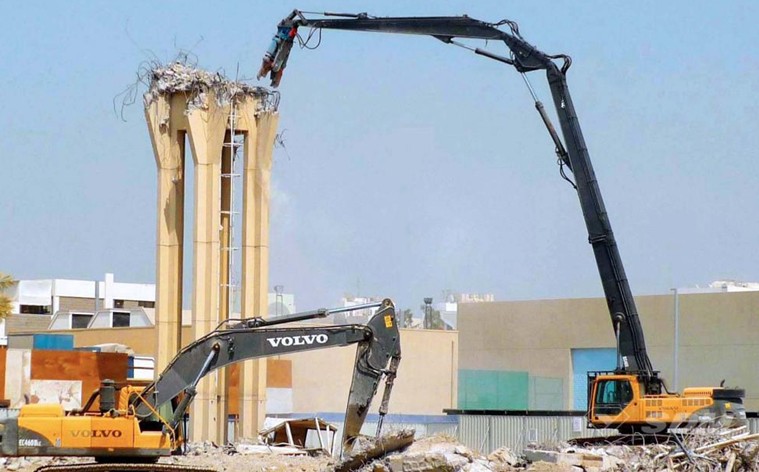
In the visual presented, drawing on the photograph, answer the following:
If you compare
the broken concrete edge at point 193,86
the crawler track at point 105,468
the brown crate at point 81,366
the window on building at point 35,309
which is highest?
the broken concrete edge at point 193,86

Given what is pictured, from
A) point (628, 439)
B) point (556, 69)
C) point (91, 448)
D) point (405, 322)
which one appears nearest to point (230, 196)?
point (556, 69)

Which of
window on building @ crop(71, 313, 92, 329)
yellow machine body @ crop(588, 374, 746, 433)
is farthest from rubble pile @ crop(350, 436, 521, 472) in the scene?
window on building @ crop(71, 313, 92, 329)

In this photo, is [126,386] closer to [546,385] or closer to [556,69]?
[556,69]

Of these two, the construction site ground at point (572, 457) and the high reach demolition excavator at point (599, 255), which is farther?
the high reach demolition excavator at point (599, 255)

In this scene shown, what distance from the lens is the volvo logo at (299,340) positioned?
2684 cm

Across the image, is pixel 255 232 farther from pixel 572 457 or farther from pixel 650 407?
pixel 572 457

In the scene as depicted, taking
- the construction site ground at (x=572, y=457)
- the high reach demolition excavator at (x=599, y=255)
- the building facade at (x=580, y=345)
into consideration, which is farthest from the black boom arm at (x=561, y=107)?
the building facade at (x=580, y=345)

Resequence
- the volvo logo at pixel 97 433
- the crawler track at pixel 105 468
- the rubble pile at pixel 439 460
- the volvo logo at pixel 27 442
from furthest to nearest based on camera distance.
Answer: the rubble pile at pixel 439 460, the volvo logo at pixel 97 433, the crawler track at pixel 105 468, the volvo logo at pixel 27 442

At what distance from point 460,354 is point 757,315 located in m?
15.5

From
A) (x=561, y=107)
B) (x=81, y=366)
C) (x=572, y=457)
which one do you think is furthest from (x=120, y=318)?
(x=572, y=457)

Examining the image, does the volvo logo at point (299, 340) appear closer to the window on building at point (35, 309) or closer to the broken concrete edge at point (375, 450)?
the broken concrete edge at point (375, 450)

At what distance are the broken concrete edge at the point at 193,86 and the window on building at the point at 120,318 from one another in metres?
25.8

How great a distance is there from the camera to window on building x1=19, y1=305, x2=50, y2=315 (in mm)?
93750

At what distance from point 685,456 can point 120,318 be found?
45625 mm
